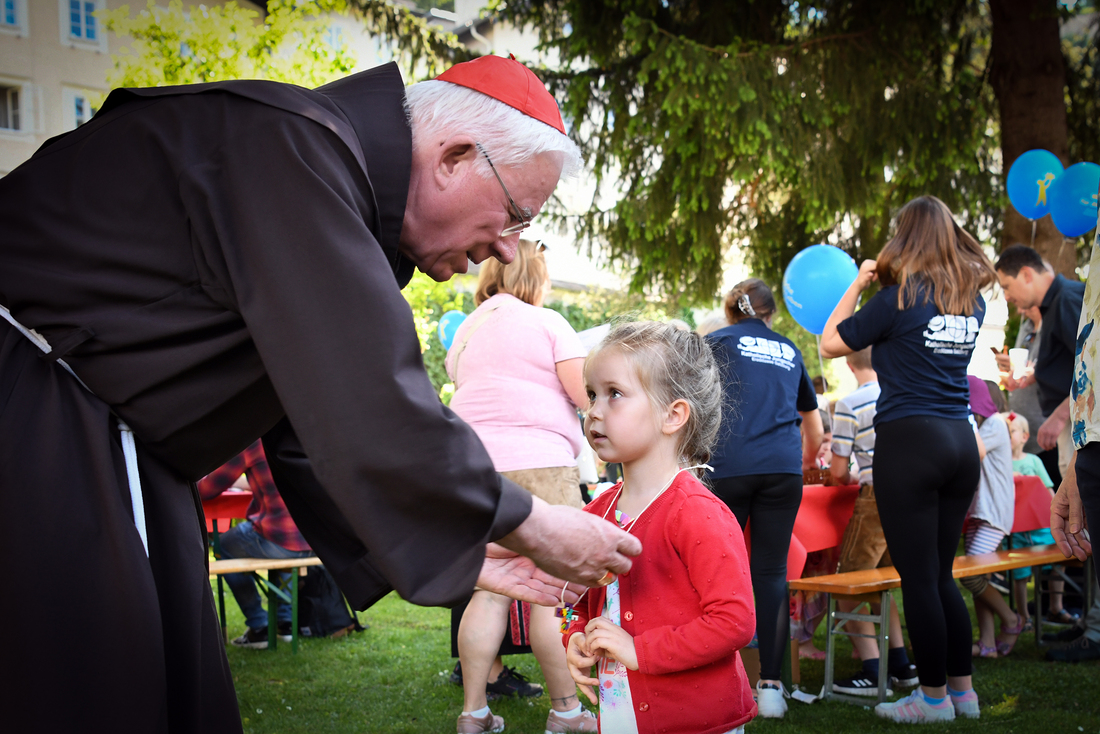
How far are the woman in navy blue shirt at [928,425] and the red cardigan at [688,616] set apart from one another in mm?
2029

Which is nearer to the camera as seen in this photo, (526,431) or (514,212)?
(514,212)

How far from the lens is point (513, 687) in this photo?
472 centimetres

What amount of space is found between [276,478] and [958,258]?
337 centimetres

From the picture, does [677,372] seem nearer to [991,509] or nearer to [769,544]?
[769,544]

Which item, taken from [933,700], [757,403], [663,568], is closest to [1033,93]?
[757,403]

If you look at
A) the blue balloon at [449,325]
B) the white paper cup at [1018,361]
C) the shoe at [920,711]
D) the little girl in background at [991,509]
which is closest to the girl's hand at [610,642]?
the shoe at [920,711]

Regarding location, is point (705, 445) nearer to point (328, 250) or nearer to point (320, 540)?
point (320, 540)

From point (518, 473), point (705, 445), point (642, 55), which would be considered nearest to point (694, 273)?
point (642, 55)

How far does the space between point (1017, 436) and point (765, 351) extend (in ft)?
10.2

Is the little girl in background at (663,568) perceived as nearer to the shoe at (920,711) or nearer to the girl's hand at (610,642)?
the girl's hand at (610,642)

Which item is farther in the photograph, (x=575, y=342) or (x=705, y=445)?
(x=575, y=342)

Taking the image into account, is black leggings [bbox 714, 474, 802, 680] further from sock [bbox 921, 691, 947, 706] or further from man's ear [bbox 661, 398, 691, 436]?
man's ear [bbox 661, 398, 691, 436]

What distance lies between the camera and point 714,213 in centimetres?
1091

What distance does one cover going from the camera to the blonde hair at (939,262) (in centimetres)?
403
